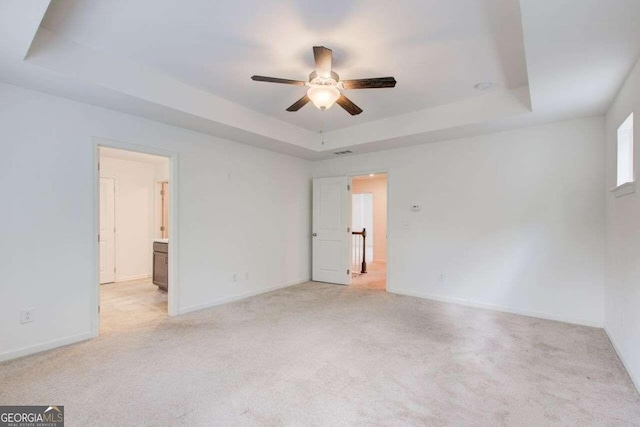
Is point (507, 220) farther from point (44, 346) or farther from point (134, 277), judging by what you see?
point (134, 277)

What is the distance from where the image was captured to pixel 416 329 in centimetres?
352

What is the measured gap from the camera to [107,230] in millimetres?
6023

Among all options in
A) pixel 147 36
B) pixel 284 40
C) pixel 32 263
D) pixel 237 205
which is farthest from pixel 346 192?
pixel 32 263

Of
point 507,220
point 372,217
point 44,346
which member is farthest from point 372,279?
point 44,346

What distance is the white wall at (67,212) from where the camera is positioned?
2795 mm

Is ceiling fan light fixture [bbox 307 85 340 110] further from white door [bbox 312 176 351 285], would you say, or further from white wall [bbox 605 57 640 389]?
white door [bbox 312 176 351 285]

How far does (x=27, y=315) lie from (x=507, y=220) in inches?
214

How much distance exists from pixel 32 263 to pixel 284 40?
306 cm

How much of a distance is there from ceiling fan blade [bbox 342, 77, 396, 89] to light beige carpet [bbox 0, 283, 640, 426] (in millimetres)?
2353

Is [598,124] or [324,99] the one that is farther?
[598,124]

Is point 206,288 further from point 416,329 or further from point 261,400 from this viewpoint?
point 416,329

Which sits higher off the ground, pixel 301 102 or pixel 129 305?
pixel 301 102

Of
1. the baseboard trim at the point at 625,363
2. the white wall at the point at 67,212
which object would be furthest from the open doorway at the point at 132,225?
the baseboard trim at the point at 625,363

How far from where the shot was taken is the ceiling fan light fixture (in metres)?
2.71
